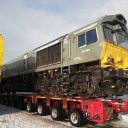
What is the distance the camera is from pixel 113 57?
35.1 ft

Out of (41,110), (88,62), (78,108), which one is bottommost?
(41,110)

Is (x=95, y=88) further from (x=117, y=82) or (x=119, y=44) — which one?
(x=119, y=44)

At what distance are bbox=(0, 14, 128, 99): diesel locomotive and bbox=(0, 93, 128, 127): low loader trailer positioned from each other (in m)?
0.34

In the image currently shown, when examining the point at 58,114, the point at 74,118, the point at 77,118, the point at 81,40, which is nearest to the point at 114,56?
the point at 81,40

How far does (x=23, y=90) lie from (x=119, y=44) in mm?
8866

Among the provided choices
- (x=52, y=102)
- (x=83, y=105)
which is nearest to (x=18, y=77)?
(x=52, y=102)

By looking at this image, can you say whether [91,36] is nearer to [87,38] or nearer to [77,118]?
[87,38]

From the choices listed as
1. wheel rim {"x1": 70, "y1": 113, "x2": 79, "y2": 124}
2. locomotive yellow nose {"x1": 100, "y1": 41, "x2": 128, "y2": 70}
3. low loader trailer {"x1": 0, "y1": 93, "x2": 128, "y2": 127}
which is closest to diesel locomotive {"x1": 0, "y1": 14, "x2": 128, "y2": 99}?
locomotive yellow nose {"x1": 100, "y1": 41, "x2": 128, "y2": 70}

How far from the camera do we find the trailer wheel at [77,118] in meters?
11.1

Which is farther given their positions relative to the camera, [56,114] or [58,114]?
[56,114]

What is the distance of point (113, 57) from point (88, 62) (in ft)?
3.96

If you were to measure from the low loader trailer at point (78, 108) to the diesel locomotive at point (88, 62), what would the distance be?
0.34 meters

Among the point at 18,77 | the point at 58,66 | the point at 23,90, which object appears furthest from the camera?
Result: the point at 18,77

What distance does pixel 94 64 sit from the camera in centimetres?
1117
